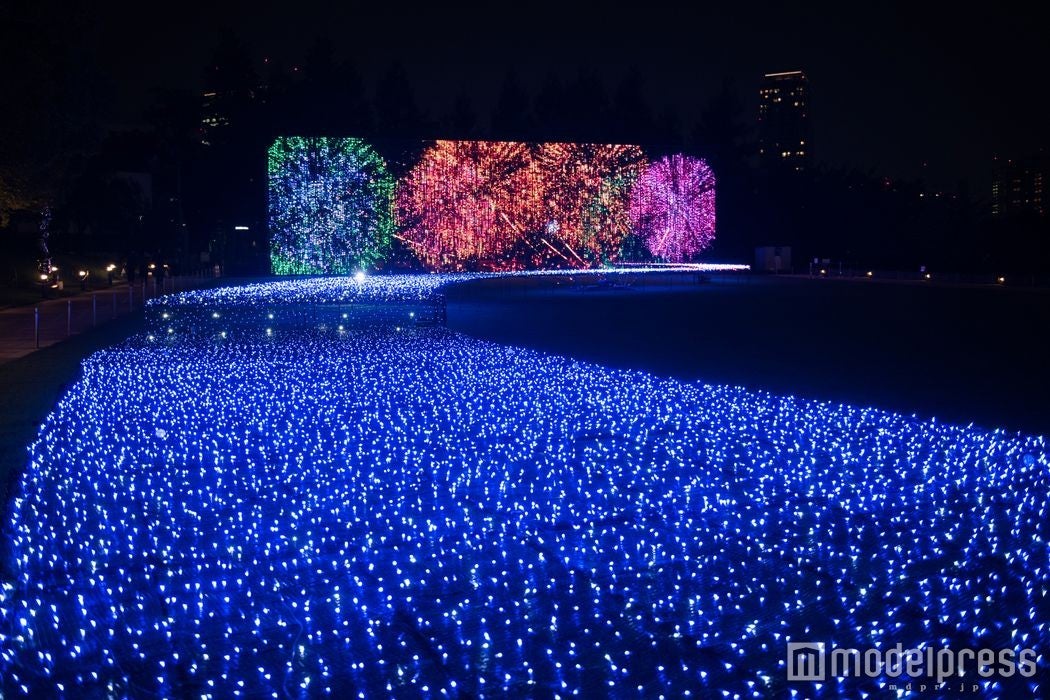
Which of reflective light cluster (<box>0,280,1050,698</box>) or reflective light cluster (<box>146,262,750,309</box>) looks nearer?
reflective light cluster (<box>0,280,1050,698</box>)

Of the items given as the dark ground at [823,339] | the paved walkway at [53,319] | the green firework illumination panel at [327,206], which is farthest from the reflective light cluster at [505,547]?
the green firework illumination panel at [327,206]

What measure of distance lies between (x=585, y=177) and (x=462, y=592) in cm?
5140

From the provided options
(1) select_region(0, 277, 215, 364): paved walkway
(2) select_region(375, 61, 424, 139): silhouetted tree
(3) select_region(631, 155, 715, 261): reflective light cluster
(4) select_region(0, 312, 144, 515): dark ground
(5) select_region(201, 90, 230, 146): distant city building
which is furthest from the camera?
(2) select_region(375, 61, 424, 139): silhouetted tree

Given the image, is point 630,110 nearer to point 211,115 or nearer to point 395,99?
point 395,99

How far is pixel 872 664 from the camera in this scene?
5004mm

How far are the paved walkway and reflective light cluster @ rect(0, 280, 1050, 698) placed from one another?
25.9 ft

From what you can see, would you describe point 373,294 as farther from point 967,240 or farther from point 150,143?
point 150,143

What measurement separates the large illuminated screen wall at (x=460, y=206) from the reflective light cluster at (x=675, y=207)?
Answer: 3.4 inches

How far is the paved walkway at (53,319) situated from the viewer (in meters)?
19.3

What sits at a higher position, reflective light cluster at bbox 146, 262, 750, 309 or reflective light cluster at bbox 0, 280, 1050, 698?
reflective light cluster at bbox 146, 262, 750, 309

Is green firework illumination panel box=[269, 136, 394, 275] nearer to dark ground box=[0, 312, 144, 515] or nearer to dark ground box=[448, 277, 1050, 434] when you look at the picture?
dark ground box=[448, 277, 1050, 434]

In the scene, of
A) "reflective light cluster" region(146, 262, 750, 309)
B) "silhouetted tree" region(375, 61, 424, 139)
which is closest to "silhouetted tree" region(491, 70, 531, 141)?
"silhouetted tree" region(375, 61, 424, 139)

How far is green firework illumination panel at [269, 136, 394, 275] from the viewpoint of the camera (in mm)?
53375

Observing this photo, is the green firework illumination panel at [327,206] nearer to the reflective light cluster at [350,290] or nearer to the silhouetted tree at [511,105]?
the reflective light cluster at [350,290]
